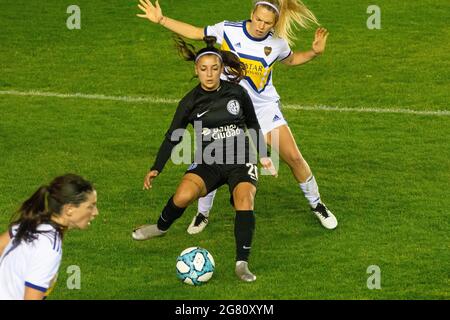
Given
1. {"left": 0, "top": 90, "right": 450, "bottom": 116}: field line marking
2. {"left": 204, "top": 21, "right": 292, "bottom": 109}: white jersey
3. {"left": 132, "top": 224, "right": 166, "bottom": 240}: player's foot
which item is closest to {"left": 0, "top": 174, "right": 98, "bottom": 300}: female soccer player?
{"left": 132, "top": 224, "right": 166, "bottom": 240}: player's foot

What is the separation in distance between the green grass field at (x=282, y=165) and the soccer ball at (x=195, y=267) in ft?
0.33

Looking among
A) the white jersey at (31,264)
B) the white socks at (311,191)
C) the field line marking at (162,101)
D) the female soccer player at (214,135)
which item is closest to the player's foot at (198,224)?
the female soccer player at (214,135)

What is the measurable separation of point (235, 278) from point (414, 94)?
8804 mm

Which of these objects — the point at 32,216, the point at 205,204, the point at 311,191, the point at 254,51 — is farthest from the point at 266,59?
the point at 32,216

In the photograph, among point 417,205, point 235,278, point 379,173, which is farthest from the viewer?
point 379,173

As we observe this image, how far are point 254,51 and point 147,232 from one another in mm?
2346

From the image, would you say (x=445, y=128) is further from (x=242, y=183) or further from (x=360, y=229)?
(x=242, y=183)

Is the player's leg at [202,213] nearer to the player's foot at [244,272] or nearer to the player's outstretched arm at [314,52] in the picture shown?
the player's foot at [244,272]

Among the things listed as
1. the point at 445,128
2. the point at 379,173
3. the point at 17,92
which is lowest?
the point at 379,173

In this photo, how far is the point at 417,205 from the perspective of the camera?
13625mm

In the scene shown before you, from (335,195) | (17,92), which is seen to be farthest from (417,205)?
(17,92)

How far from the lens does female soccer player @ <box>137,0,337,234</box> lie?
12.7 m

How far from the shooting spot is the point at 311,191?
43.1ft

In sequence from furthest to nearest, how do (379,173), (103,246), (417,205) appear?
(379,173), (417,205), (103,246)
